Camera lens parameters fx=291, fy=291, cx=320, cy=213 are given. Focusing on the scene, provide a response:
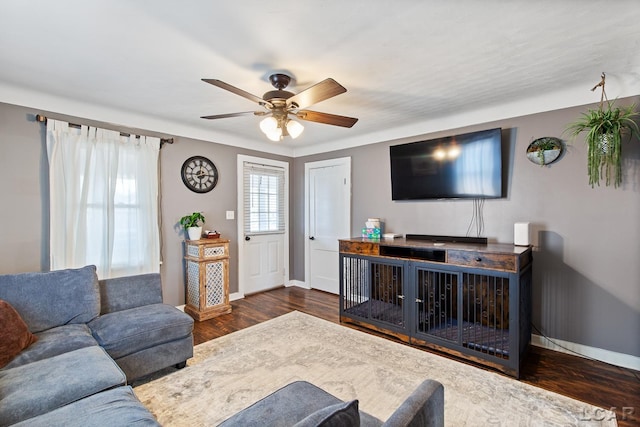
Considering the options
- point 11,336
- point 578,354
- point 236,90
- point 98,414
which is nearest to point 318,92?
point 236,90

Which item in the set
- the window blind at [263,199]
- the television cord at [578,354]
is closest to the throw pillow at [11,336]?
the window blind at [263,199]

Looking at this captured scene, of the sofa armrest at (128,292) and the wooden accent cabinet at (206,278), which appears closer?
the sofa armrest at (128,292)

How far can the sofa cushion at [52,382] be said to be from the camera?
135 cm

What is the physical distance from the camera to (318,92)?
2062 millimetres

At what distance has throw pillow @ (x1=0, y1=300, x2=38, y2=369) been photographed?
5.67 ft

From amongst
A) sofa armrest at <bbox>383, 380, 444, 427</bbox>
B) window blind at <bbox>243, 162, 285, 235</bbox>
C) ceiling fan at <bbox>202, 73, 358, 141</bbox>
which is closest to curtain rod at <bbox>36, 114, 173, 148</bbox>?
window blind at <bbox>243, 162, 285, 235</bbox>

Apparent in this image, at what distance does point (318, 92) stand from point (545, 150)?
2291 mm

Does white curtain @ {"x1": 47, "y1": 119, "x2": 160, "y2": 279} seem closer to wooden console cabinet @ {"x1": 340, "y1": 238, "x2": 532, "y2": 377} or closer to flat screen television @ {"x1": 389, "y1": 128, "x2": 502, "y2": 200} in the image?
wooden console cabinet @ {"x1": 340, "y1": 238, "x2": 532, "y2": 377}

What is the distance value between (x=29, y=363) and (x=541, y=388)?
11.3 ft

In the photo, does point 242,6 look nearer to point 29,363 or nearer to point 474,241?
point 29,363

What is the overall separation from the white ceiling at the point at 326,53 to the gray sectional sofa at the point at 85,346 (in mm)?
1678

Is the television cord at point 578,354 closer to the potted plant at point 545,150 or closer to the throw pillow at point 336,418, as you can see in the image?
the potted plant at point 545,150

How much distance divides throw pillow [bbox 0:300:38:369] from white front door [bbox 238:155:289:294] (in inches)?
103

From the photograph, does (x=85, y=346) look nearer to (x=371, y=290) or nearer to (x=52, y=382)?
(x=52, y=382)
